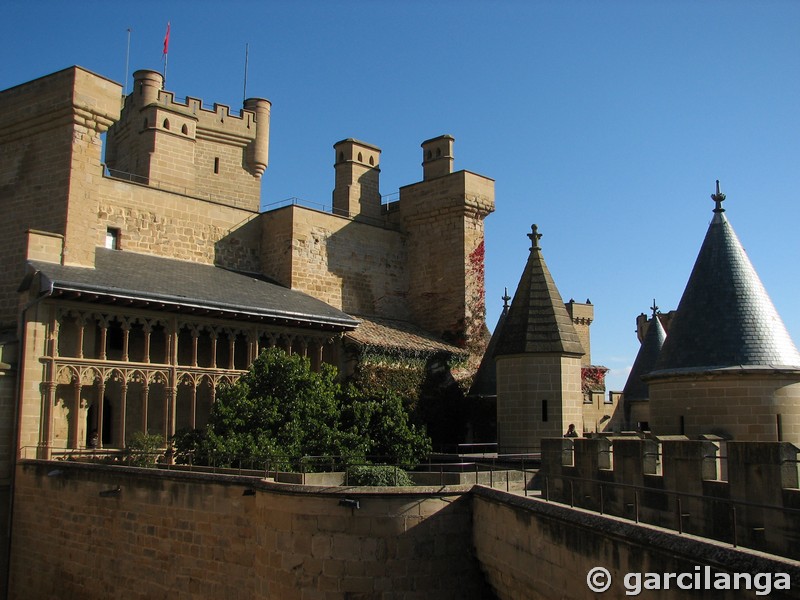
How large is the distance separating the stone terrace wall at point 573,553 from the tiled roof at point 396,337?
Answer: 13119mm

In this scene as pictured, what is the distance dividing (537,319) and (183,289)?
9.14 metres

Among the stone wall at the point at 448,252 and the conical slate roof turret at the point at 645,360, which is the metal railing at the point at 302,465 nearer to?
the conical slate roof turret at the point at 645,360

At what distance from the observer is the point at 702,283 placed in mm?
16578

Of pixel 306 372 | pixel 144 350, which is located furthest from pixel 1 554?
pixel 306 372

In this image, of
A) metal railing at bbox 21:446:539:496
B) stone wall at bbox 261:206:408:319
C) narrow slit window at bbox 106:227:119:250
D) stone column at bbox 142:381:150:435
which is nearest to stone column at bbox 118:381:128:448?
metal railing at bbox 21:446:539:496

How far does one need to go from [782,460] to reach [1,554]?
17.0 metres

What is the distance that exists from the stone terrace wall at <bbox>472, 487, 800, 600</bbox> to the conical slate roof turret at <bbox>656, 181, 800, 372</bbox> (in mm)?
5828

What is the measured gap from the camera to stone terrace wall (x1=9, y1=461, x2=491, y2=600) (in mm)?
12477

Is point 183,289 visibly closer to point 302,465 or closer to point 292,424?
point 292,424

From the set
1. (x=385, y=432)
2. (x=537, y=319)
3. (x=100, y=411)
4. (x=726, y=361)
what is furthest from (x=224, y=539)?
(x=537, y=319)

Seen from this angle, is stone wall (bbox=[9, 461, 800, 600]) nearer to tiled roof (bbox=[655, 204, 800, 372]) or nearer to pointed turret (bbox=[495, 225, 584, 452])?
tiled roof (bbox=[655, 204, 800, 372])

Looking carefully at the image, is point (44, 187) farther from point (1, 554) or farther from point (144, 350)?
point (1, 554)

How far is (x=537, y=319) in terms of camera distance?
2088 centimetres

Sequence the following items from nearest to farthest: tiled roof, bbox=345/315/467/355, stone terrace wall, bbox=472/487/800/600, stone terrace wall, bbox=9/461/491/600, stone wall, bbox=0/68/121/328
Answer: stone terrace wall, bbox=472/487/800/600 < stone terrace wall, bbox=9/461/491/600 < stone wall, bbox=0/68/121/328 < tiled roof, bbox=345/315/467/355
